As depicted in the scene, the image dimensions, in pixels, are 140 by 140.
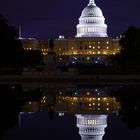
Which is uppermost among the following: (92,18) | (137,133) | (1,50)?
(92,18)

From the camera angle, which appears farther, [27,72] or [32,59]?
[32,59]

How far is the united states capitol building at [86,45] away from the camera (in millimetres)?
169512

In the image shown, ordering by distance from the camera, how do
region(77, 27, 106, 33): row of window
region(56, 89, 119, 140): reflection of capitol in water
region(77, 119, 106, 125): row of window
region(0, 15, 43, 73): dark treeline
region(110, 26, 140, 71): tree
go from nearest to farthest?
region(56, 89, 119, 140): reflection of capitol in water < region(77, 119, 106, 125): row of window < region(0, 15, 43, 73): dark treeline < region(110, 26, 140, 71): tree < region(77, 27, 106, 33): row of window

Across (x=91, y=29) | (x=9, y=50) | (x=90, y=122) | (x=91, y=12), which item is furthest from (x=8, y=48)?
(x=91, y=29)

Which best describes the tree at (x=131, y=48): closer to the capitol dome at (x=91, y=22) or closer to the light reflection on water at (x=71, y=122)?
the light reflection on water at (x=71, y=122)

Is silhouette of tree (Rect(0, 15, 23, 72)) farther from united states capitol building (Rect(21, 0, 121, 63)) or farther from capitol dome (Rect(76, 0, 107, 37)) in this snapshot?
united states capitol building (Rect(21, 0, 121, 63))

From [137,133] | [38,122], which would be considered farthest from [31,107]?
[137,133]

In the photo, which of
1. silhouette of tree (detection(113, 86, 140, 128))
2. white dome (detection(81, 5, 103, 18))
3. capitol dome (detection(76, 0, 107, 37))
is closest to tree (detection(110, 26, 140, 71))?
silhouette of tree (detection(113, 86, 140, 128))

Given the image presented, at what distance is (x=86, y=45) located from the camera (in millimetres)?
175125

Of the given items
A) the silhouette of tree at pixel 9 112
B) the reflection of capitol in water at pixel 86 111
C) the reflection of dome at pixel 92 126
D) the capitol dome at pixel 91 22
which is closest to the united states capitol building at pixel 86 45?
the capitol dome at pixel 91 22

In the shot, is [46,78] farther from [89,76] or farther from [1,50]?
[1,50]

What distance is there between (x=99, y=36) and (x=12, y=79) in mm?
120179

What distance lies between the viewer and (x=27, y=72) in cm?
5753

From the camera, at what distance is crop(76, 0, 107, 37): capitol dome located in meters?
164
